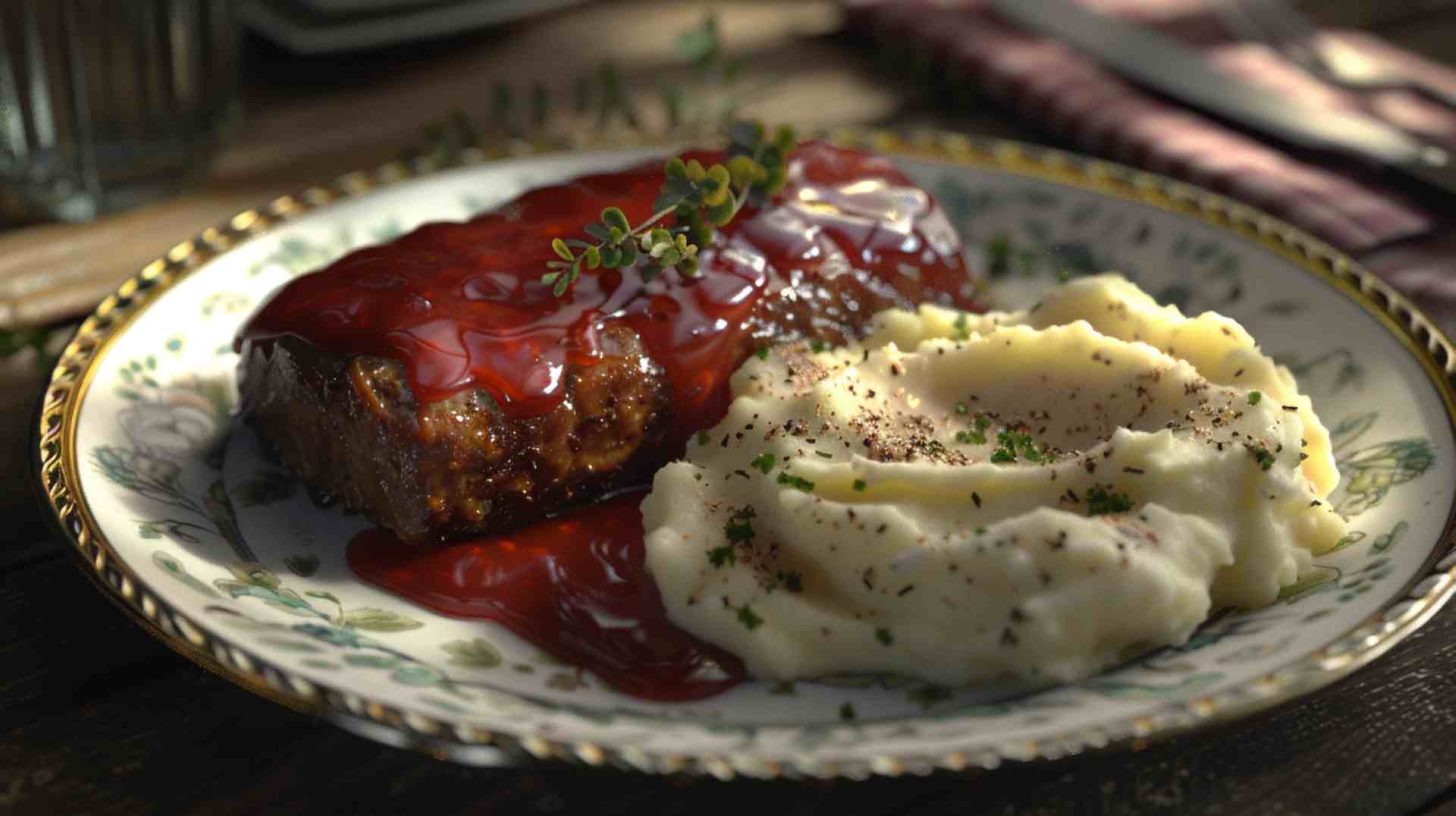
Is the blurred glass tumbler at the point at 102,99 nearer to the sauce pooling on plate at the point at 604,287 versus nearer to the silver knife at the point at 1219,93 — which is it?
the sauce pooling on plate at the point at 604,287

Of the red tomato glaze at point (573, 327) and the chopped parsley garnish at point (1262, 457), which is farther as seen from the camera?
the red tomato glaze at point (573, 327)

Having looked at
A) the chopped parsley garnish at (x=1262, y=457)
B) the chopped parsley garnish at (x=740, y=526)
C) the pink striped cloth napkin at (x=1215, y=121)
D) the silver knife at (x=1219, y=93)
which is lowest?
the chopped parsley garnish at (x=740, y=526)

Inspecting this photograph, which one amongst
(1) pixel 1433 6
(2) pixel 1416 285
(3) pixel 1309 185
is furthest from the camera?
(1) pixel 1433 6

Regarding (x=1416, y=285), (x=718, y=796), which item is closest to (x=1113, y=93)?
(x=1416, y=285)

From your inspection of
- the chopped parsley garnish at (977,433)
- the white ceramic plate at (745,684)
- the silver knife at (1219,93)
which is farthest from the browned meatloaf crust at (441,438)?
the silver knife at (1219,93)

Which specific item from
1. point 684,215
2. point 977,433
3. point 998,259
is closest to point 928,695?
point 977,433

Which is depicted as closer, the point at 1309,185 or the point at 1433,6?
the point at 1309,185

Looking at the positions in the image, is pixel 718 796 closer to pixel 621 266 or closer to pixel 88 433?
pixel 621 266
